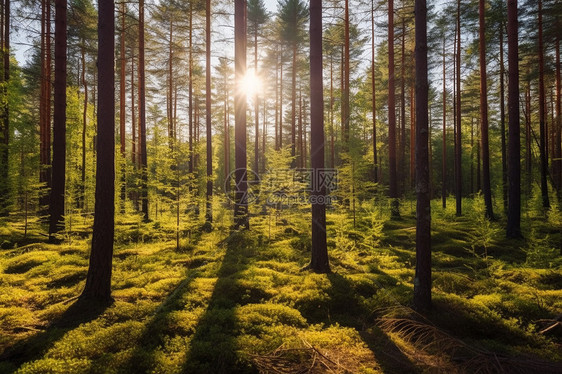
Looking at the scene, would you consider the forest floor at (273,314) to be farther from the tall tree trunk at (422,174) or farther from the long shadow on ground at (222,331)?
the tall tree trunk at (422,174)

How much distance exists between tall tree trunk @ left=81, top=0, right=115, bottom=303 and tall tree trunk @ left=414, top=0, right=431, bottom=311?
642 cm

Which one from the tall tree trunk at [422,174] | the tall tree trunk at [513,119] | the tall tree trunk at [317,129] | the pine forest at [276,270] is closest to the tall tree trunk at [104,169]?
the pine forest at [276,270]

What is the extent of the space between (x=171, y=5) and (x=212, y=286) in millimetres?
17345

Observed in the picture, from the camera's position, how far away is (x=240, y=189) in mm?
11320

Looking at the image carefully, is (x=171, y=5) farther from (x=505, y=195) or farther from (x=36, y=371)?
(x=505, y=195)

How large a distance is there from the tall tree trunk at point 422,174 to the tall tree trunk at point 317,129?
8.24 feet

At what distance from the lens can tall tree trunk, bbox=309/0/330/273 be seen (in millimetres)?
7160

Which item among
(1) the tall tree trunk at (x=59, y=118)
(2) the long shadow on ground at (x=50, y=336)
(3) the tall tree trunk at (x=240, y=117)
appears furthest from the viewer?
(3) the tall tree trunk at (x=240, y=117)

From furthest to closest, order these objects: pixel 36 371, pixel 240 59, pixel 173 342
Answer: pixel 240 59
pixel 173 342
pixel 36 371

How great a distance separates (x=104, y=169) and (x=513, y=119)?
49.7ft

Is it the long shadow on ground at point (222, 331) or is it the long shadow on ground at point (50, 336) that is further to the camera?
the long shadow on ground at point (50, 336)

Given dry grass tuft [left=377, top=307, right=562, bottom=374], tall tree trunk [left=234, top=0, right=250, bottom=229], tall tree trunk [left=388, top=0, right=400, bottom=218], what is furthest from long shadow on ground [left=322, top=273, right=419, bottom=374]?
tall tree trunk [left=388, top=0, right=400, bottom=218]

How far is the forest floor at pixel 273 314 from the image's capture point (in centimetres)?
364

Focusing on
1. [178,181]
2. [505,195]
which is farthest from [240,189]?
[505,195]
